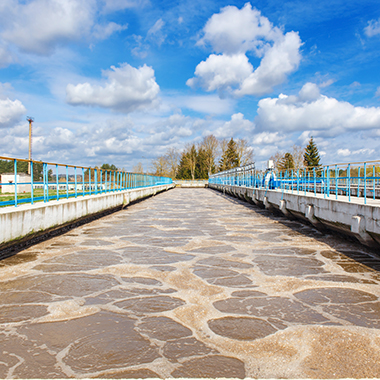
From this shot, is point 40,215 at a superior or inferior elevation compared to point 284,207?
superior

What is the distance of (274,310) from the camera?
423 cm

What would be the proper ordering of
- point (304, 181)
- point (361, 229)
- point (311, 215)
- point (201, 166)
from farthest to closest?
point (201, 166)
point (304, 181)
point (311, 215)
point (361, 229)

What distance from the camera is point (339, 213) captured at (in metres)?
8.84

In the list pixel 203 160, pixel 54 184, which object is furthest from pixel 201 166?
pixel 54 184

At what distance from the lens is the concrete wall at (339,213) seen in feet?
24.0

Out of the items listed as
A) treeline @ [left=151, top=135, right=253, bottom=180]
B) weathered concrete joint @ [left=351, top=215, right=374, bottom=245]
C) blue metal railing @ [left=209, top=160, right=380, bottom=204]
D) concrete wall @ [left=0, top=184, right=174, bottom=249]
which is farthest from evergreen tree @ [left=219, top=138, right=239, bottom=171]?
weathered concrete joint @ [left=351, top=215, right=374, bottom=245]

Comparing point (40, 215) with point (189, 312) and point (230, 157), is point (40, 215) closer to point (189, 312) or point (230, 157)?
point (189, 312)

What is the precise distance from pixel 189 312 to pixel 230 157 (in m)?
78.4

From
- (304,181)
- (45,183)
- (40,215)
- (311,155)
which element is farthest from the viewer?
(311,155)

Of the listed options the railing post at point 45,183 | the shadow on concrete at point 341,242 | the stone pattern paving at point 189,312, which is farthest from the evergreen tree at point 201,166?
the stone pattern paving at point 189,312

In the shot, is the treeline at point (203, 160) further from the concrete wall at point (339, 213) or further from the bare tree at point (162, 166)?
the concrete wall at point (339, 213)

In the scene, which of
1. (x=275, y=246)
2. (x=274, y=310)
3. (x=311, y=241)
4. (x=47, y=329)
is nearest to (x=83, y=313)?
(x=47, y=329)

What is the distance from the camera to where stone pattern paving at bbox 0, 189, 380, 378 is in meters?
2.99

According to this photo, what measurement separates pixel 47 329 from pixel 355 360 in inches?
118
